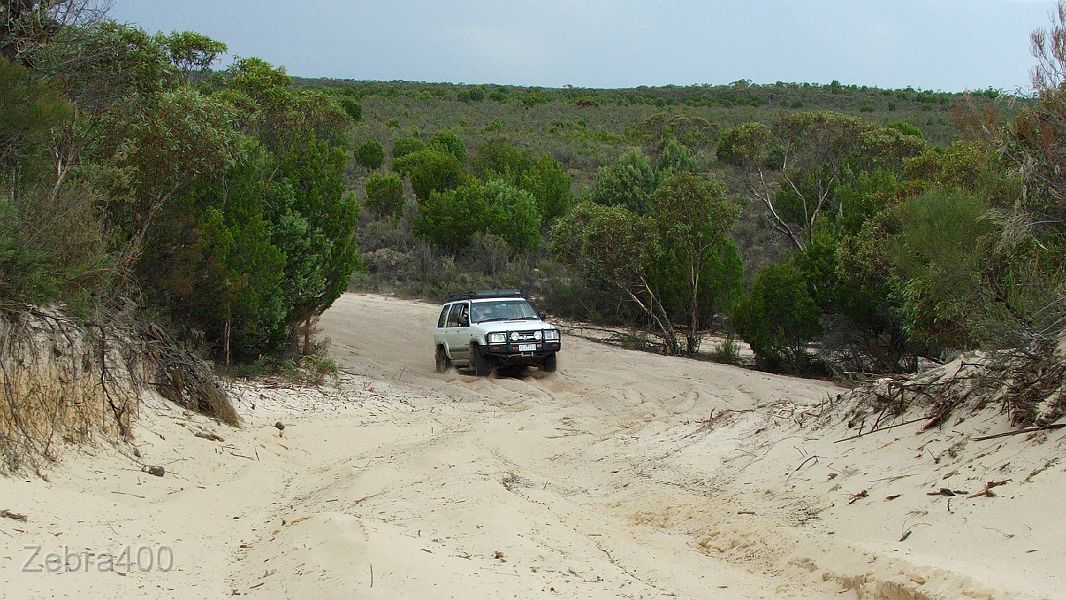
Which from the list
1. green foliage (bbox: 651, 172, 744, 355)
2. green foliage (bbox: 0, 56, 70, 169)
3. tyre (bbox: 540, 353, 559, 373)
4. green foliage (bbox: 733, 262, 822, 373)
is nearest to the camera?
green foliage (bbox: 0, 56, 70, 169)

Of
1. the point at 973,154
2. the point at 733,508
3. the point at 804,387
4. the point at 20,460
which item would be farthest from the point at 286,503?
the point at 973,154

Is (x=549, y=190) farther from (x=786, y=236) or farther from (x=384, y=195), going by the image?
(x=786, y=236)

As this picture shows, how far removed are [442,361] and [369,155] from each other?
33.1m

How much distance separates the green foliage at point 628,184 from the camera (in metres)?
33.8

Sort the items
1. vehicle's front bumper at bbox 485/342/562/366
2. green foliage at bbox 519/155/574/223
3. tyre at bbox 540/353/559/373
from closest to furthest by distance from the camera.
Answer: vehicle's front bumper at bbox 485/342/562/366 → tyre at bbox 540/353/559/373 → green foliage at bbox 519/155/574/223

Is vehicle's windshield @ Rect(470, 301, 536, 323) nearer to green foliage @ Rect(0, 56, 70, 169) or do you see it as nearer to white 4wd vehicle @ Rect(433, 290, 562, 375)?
white 4wd vehicle @ Rect(433, 290, 562, 375)

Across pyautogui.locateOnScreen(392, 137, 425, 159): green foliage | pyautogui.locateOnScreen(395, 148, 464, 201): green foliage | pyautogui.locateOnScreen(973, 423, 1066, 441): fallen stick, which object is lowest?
pyautogui.locateOnScreen(973, 423, 1066, 441): fallen stick

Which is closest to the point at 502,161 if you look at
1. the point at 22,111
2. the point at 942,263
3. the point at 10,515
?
the point at 942,263

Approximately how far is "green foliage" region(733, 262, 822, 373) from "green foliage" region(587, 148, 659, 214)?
11.5 meters

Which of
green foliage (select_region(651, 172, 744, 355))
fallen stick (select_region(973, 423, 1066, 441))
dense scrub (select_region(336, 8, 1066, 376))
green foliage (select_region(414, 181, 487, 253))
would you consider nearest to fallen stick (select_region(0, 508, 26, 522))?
fallen stick (select_region(973, 423, 1066, 441))

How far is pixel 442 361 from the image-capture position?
21.0m

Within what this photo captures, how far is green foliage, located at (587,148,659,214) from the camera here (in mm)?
33781

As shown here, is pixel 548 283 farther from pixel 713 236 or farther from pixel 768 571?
pixel 768 571

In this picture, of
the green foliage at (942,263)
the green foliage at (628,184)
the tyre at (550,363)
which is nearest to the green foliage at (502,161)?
the green foliage at (628,184)
